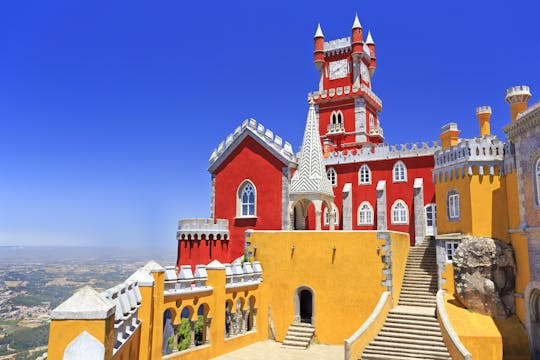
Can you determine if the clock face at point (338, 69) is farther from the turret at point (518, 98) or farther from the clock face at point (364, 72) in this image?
the turret at point (518, 98)

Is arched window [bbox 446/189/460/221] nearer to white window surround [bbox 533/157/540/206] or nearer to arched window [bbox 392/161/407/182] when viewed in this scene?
white window surround [bbox 533/157/540/206]

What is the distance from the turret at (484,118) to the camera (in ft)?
73.9

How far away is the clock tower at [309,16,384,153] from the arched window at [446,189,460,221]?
13941 millimetres

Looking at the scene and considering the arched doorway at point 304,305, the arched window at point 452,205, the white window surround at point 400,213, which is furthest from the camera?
the white window surround at point 400,213

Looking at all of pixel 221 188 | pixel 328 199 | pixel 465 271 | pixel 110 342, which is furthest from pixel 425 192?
pixel 110 342

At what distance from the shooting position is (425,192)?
94.2ft

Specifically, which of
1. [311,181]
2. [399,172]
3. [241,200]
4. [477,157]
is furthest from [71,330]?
[399,172]

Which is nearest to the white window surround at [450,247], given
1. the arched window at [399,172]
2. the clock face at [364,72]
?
the arched window at [399,172]

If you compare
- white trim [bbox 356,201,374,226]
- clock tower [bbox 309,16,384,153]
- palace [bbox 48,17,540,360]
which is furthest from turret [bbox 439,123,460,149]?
clock tower [bbox 309,16,384,153]

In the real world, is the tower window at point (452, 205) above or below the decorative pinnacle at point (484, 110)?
below

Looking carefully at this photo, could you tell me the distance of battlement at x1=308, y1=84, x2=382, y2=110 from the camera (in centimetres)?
3616

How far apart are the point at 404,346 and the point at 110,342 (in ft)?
40.6

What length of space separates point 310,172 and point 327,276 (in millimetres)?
7048

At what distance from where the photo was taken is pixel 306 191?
79.7 feet
